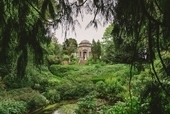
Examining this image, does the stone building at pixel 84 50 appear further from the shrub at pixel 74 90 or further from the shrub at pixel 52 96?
the shrub at pixel 52 96

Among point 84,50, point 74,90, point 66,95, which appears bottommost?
point 66,95

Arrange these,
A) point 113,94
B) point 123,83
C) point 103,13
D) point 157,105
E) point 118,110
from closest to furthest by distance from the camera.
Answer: point 157,105
point 103,13
point 118,110
point 113,94
point 123,83

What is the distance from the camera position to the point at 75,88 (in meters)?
19.9

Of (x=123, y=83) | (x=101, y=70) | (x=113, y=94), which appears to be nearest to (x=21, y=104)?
(x=113, y=94)

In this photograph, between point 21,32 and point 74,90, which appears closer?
point 21,32

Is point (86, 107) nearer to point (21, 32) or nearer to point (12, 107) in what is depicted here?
point (12, 107)

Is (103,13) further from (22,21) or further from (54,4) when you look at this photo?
(22,21)

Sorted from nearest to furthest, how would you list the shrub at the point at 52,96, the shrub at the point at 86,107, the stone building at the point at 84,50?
the shrub at the point at 86,107 → the shrub at the point at 52,96 → the stone building at the point at 84,50

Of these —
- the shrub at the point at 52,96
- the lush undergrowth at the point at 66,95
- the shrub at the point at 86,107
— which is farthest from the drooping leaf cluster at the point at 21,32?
the shrub at the point at 52,96

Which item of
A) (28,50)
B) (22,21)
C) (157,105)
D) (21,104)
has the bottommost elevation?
(21,104)

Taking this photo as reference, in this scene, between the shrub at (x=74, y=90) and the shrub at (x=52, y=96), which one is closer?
the shrub at (x=52, y=96)

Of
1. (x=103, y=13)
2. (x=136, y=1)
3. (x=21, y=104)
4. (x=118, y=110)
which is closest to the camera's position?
(x=136, y=1)

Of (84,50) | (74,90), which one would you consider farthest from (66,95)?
(84,50)

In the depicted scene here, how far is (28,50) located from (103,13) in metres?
0.81
